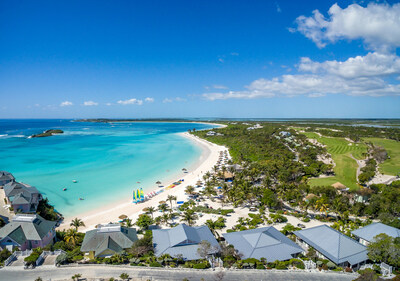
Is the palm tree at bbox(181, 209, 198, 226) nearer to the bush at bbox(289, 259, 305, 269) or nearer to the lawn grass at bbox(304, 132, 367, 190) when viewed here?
the bush at bbox(289, 259, 305, 269)

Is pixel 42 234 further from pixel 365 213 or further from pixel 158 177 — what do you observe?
pixel 365 213

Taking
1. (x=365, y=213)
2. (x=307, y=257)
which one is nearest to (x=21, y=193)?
(x=307, y=257)

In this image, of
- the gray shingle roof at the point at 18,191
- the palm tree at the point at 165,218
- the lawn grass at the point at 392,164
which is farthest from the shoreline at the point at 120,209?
the lawn grass at the point at 392,164

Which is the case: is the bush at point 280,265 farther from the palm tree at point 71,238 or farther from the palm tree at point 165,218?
the palm tree at point 71,238

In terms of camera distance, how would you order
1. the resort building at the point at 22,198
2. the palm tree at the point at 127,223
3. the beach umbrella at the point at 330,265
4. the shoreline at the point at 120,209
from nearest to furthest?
the beach umbrella at the point at 330,265
the palm tree at the point at 127,223
the resort building at the point at 22,198
the shoreline at the point at 120,209

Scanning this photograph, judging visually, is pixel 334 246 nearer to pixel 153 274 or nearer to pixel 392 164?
pixel 153 274

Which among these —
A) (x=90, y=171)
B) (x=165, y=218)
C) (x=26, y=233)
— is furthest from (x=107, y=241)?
(x=90, y=171)

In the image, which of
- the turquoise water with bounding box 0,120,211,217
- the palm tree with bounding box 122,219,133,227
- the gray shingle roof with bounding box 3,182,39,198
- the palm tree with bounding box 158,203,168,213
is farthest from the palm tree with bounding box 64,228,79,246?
the gray shingle roof with bounding box 3,182,39,198
